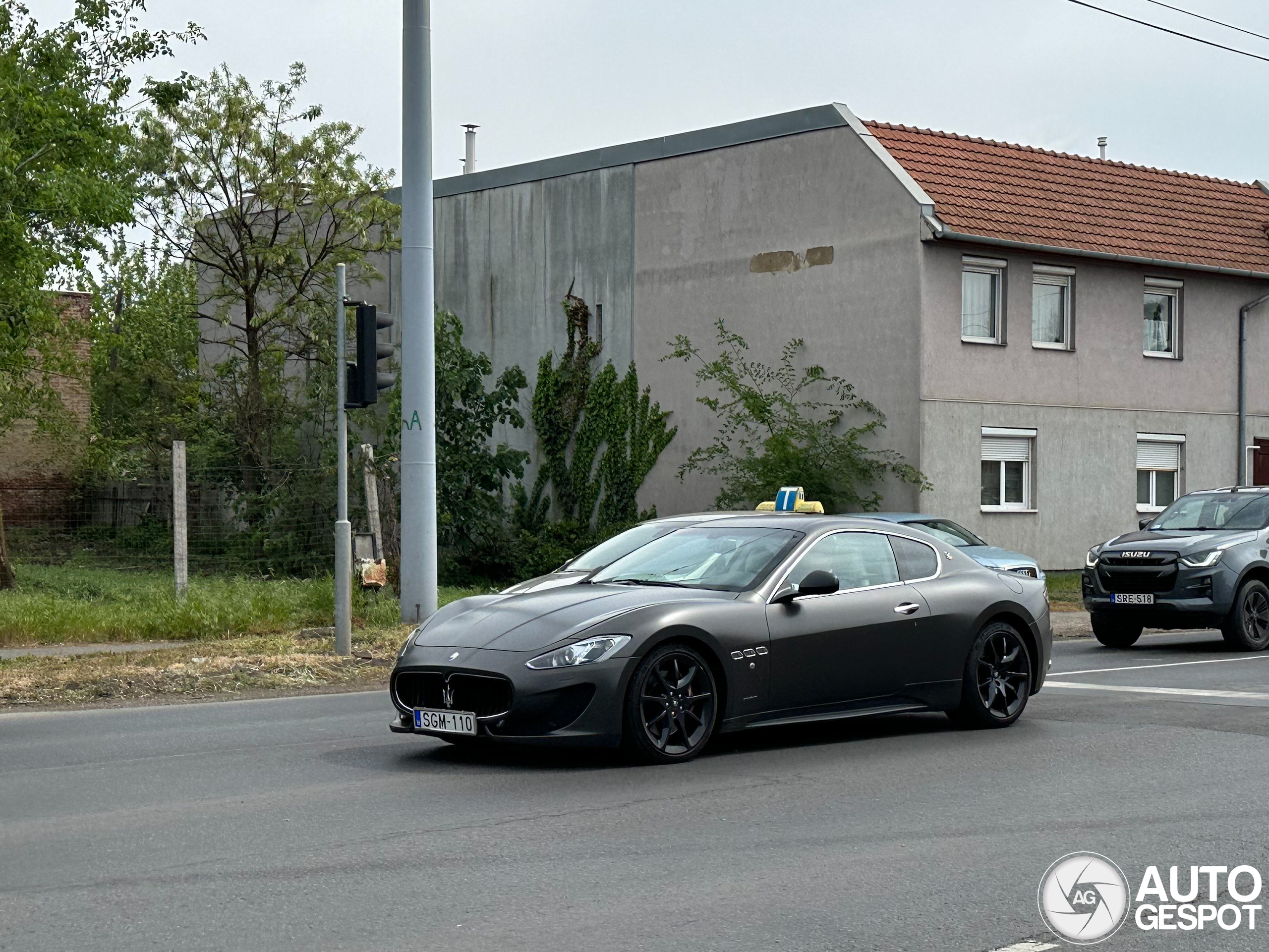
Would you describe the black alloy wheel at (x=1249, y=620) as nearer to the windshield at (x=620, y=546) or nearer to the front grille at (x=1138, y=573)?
the front grille at (x=1138, y=573)

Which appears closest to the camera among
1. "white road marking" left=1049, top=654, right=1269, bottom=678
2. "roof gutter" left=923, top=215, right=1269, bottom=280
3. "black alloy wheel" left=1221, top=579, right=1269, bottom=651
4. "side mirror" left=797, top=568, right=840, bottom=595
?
"side mirror" left=797, top=568, right=840, bottom=595

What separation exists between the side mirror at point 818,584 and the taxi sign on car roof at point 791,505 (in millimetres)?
1253

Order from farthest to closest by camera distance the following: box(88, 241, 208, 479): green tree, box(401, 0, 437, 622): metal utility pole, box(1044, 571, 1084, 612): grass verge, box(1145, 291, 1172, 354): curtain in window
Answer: box(88, 241, 208, 479): green tree
box(1145, 291, 1172, 354): curtain in window
box(1044, 571, 1084, 612): grass verge
box(401, 0, 437, 622): metal utility pole

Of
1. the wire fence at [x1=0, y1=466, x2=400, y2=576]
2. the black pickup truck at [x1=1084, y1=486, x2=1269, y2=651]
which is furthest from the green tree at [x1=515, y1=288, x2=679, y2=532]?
the black pickup truck at [x1=1084, y1=486, x2=1269, y2=651]

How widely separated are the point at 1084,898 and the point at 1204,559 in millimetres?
12369

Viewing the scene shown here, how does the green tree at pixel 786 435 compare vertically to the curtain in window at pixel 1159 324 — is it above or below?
below

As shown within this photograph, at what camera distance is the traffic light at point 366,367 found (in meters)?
15.5

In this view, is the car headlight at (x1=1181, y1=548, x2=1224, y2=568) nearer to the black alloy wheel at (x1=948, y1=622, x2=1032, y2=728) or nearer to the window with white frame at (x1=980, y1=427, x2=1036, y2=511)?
the black alloy wheel at (x1=948, y1=622, x2=1032, y2=728)

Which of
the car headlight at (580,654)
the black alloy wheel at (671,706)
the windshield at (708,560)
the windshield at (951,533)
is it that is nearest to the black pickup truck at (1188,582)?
the windshield at (951,533)

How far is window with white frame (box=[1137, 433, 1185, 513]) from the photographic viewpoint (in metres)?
30.7

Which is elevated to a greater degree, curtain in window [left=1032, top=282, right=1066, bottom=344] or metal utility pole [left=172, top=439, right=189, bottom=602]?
curtain in window [left=1032, top=282, right=1066, bottom=344]

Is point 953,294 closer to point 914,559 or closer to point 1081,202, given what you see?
point 1081,202

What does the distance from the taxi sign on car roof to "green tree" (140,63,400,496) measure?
1727 cm

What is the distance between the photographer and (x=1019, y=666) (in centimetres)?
1116
